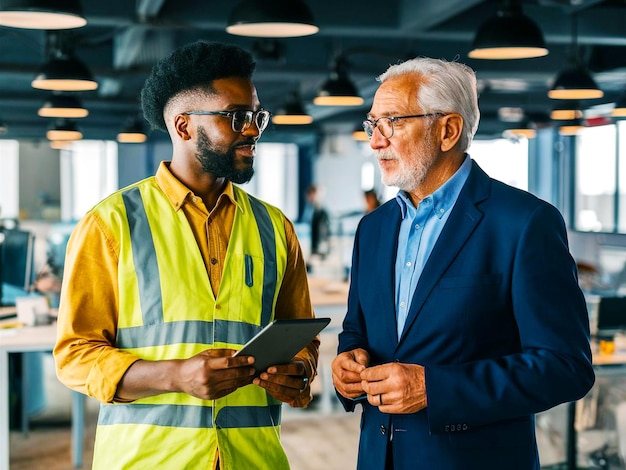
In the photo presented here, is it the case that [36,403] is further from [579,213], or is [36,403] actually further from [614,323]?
[579,213]

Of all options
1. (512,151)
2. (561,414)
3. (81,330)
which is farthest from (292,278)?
(512,151)

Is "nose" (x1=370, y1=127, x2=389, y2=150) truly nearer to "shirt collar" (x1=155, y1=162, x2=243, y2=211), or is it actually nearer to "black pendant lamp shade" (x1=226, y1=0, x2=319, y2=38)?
"shirt collar" (x1=155, y1=162, x2=243, y2=211)

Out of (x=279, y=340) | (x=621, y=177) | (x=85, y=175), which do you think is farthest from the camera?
(x=85, y=175)

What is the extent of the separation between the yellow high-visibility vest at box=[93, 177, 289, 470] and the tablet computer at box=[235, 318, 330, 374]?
15cm

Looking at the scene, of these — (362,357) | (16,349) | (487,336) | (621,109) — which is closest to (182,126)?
(362,357)

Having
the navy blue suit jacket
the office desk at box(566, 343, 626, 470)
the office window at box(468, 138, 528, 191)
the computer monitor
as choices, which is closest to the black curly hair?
the navy blue suit jacket

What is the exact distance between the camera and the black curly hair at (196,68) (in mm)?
2154

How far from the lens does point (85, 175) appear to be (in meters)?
21.4

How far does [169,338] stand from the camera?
2041 millimetres

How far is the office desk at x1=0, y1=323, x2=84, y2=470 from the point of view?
466cm

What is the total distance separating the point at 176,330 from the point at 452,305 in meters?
0.67

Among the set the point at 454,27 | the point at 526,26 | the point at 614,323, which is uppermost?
the point at 454,27

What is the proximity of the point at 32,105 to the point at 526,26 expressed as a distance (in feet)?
42.8

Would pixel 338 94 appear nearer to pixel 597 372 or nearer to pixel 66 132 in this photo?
pixel 597 372
